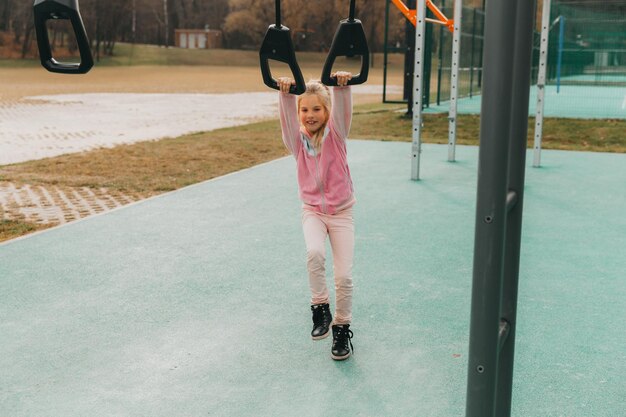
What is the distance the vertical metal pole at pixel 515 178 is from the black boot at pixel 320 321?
1363 mm

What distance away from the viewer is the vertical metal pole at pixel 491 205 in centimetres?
168

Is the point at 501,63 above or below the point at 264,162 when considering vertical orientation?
above

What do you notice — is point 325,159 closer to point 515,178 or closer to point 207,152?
point 515,178

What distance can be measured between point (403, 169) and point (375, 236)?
3267 mm

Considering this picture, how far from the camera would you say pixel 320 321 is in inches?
134

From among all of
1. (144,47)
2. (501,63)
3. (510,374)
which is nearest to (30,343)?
(510,374)

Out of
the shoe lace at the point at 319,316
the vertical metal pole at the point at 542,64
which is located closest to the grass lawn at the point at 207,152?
the vertical metal pole at the point at 542,64

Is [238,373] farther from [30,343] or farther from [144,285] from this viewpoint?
[144,285]

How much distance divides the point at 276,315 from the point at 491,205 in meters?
2.16

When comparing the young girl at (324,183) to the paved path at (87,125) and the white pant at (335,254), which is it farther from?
the paved path at (87,125)

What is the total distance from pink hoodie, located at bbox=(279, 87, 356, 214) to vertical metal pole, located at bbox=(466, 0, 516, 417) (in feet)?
5.00

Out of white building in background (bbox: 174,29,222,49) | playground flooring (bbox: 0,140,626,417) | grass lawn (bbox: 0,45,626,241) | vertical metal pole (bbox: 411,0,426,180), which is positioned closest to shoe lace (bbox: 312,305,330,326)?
playground flooring (bbox: 0,140,626,417)

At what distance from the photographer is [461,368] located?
3.08 metres

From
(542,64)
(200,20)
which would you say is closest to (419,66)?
(542,64)
